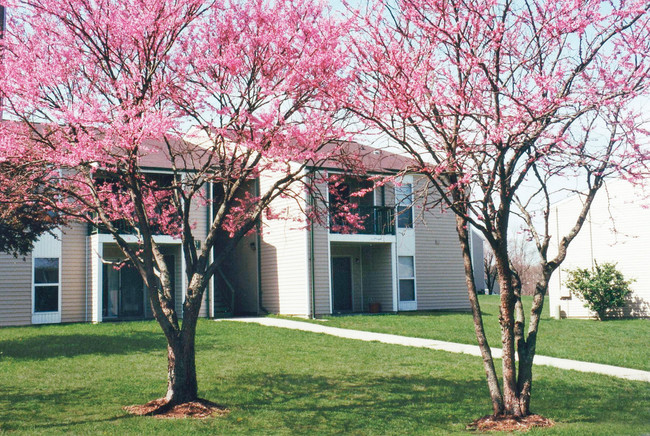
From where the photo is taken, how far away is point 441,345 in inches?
574

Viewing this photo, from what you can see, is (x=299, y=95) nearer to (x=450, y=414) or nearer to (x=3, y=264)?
(x=450, y=414)

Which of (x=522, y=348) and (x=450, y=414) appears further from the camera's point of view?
(x=450, y=414)

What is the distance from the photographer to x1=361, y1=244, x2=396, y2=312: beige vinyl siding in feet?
77.5

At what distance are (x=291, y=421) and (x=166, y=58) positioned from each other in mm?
5058

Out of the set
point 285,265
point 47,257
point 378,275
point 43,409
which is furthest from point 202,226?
point 43,409

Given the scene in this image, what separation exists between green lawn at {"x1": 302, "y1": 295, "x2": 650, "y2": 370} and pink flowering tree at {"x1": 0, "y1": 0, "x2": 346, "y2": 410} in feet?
25.4

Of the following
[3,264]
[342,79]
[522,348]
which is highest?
[342,79]

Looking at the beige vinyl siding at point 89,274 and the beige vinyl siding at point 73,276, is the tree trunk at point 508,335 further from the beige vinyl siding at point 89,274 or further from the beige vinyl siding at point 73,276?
the beige vinyl siding at point 73,276

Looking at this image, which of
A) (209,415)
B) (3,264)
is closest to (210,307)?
(3,264)

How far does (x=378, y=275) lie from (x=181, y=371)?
15851mm

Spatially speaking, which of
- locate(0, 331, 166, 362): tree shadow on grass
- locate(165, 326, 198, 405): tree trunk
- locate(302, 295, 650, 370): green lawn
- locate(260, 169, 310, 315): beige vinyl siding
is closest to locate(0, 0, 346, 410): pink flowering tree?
locate(165, 326, 198, 405): tree trunk

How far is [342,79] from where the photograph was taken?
8516mm

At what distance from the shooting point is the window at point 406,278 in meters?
24.3

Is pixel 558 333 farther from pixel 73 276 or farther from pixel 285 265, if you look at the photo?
pixel 73 276
